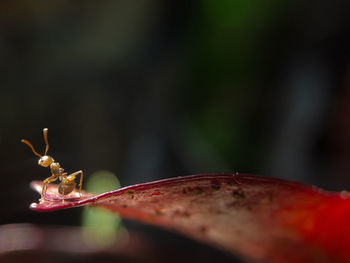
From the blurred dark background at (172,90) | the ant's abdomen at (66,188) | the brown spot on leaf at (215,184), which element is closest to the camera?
the brown spot on leaf at (215,184)

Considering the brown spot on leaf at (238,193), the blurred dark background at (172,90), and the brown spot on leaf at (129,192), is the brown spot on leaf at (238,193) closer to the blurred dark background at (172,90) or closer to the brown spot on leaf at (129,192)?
the brown spot on leaf at (129,192)

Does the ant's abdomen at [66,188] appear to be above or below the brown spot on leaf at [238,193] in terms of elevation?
below

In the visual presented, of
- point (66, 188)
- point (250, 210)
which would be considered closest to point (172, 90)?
point (66, 188)

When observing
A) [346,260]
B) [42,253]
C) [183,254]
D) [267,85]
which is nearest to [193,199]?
[346,260]

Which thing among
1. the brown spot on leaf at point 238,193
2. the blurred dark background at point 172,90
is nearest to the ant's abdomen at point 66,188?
the brown spot on leaf at point 238,193

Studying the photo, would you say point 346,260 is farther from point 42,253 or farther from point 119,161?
point 119,161
